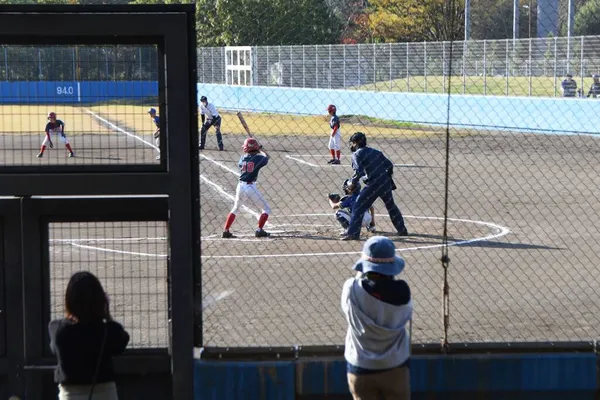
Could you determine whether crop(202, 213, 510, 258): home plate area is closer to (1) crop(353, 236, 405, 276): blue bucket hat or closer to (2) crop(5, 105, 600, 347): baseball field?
(2) crop(5, 105, 600, 347): baseball field

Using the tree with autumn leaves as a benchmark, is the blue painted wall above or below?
below

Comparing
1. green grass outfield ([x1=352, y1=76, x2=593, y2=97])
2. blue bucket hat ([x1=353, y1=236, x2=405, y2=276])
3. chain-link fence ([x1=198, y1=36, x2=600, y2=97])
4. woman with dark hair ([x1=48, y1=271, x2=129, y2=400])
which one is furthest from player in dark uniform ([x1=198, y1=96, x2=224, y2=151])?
woman with dark hair ([x1=48, y1=271, x2=129, y2=400])

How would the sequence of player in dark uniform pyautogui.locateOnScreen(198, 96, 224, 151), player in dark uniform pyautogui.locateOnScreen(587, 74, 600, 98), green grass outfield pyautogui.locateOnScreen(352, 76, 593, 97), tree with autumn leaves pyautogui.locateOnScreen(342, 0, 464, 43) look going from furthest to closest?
tree with autumn leaves pyautogui.locateOnScreen(342, 0, 464, 43)
green grass outfield pyautogui.locateOnScreen(352, 76, 593, 97)
player in dark uniform pyautogui.locateOnScreen(587, 74, 600, 98)
player in dark uniform pyautogui.locateOnScreen(198, 96, 224, 151)

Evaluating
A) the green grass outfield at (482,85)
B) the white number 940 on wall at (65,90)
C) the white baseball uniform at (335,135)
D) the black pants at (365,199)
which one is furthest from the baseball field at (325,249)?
the green grass outfield at (482,85)

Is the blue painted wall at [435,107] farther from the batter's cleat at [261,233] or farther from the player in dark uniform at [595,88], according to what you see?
the batter's cleat at [261,233]

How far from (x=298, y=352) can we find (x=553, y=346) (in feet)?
6.24

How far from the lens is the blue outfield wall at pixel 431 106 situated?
1378 inches

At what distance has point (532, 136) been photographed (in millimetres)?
35594

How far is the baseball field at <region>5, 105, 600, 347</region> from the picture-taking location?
799 centimetres

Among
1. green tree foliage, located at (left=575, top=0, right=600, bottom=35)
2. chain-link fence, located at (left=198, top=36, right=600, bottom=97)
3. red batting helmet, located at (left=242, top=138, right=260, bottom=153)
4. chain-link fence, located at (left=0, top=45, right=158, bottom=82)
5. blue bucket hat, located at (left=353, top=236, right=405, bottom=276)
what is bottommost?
blue bucket hat, located at (left=353, top=236, right=405, bottom=276)

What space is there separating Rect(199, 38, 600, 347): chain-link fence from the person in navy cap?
1.31 m

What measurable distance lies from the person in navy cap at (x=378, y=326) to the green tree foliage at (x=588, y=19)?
3995 centimetres

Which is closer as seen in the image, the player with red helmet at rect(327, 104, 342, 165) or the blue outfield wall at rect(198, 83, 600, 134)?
the player with red helmet at rect(327, 104, 342, 165)

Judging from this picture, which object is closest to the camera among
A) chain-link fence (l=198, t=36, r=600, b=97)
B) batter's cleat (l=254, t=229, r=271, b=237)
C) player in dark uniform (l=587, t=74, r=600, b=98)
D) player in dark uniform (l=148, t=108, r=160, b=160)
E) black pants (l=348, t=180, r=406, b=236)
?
player in dark uniform (l=148, t=108, r=160, b=160)
